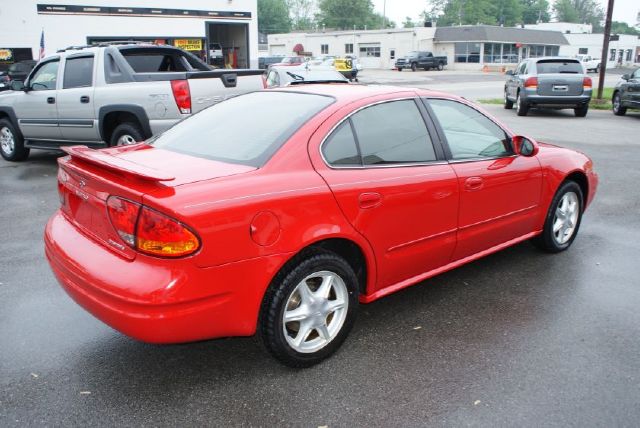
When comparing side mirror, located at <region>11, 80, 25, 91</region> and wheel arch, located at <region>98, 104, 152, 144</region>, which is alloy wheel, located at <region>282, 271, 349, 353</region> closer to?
wheel arch, located at <region>98, 104, 152, 144</region>

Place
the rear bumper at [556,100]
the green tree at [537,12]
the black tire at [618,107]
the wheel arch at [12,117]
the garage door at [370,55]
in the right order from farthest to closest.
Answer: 1. the green tree at [537,12]
2. the garage door at [370,55]
3. the black tire at [618,107]
4. the rear bumper at [556,100]
5. the wheel arch at [12,117]

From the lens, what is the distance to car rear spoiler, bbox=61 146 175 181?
2.91 meters

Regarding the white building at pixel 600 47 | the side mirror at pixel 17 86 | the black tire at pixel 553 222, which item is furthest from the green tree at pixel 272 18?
the black tire at pixel 553 222

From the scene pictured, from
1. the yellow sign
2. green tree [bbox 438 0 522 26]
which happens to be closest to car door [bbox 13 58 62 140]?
the yellow sign

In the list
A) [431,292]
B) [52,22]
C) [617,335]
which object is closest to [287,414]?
[431,292]

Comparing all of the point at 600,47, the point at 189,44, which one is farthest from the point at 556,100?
the point at 600,47

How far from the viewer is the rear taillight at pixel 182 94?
311 inches

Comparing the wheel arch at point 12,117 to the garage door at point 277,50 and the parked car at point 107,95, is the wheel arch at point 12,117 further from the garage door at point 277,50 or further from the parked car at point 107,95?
the garage door at point 277,50

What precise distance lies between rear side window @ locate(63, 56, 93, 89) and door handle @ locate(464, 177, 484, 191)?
6.63 metres

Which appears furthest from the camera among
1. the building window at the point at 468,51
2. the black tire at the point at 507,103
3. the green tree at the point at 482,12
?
the green tree at the point at 482,12

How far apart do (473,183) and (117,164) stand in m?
2.35

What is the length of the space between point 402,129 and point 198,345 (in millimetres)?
1905

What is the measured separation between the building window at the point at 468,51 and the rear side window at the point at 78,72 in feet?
193

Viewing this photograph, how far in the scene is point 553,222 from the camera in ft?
16.6
